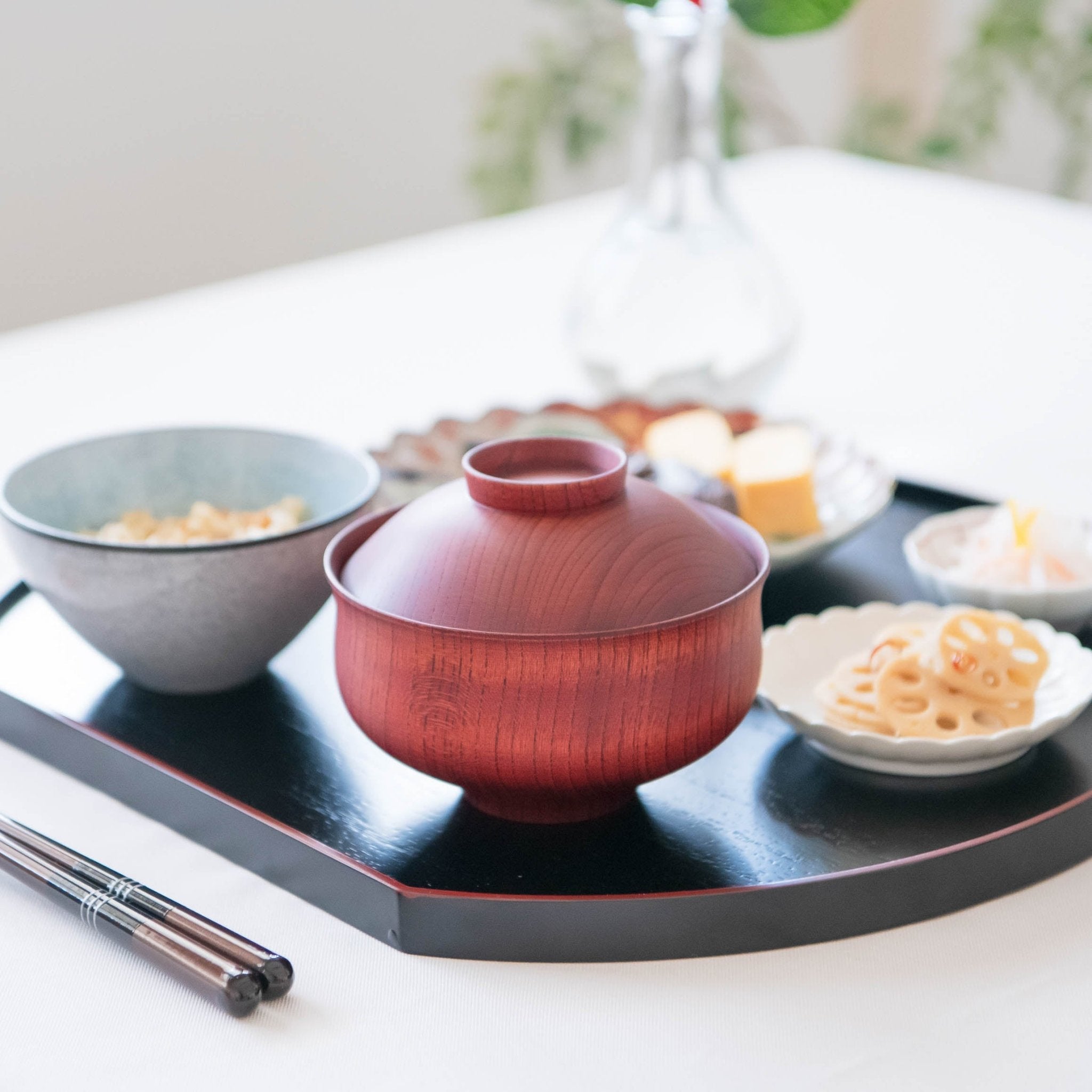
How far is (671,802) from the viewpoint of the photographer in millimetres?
631

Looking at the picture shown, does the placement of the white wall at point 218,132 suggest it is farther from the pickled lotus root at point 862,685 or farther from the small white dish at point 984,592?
the pickled lotus root at point 862,685

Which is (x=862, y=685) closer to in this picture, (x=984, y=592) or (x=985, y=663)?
(x=985, y=663)

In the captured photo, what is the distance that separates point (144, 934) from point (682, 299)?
0.78 meters

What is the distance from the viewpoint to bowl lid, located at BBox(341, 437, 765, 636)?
22.1 inches

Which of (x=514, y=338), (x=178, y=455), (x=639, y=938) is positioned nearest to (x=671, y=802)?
(x=639, y=938)

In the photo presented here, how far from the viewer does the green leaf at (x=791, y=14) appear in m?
1.09

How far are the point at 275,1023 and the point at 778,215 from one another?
4.77 feet

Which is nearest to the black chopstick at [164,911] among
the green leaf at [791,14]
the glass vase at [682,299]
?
the glass vase at [682,299]

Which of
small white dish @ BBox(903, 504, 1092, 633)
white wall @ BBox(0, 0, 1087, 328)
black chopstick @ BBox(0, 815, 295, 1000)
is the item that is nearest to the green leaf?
small white dish @ BBox(903, 504, 1092, 633)

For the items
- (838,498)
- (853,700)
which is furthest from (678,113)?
(853,700)

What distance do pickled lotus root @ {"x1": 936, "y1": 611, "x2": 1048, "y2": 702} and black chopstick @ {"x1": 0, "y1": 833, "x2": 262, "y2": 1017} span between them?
33 cm

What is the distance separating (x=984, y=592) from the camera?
0.79m

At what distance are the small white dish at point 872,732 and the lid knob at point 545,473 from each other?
0.14 meters

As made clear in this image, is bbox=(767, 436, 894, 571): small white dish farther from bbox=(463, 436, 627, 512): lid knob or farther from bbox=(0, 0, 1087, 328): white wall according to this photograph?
bbox=(0, 0, 1087, 328): white wall
